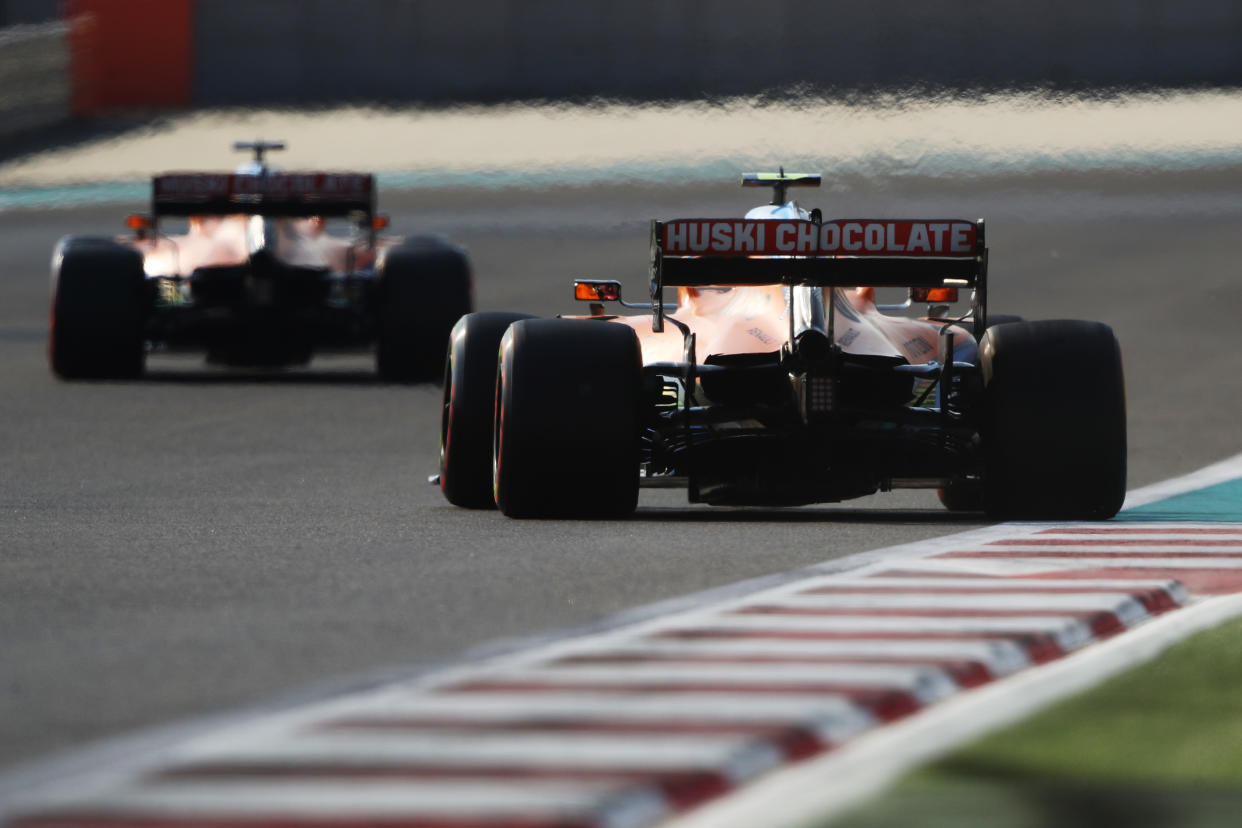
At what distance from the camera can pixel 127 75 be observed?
147ft

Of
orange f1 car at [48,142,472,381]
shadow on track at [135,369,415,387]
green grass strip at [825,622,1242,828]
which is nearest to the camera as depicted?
green grass strip at [825,622,1242,828]

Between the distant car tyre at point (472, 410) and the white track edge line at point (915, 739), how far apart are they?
4590 mm

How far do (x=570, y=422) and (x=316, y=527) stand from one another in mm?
1182

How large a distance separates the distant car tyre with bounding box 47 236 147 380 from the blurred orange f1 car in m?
8.74

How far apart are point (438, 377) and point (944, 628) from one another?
13.9 metres

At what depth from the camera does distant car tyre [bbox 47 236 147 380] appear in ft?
67.1

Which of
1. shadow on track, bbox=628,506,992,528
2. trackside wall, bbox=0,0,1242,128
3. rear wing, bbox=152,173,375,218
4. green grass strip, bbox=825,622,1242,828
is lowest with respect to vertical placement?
shadow on track, bbox=628,506,992,528

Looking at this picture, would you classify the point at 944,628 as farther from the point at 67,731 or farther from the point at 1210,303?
the point at 1210,303

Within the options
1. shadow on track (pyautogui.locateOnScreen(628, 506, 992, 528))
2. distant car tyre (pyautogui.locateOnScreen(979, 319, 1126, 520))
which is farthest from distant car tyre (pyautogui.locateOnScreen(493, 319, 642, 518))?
distant car tyre (pyautogui.locateOnScreen(979, 319, 1126, 520))

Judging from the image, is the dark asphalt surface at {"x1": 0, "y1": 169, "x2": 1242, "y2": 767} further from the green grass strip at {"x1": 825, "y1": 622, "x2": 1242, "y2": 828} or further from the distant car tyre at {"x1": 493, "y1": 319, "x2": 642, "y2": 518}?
the green grass strip at {"x1": 825, "y1": 622, "x2": 1242, "y2": 828}

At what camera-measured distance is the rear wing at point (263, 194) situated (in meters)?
20.9

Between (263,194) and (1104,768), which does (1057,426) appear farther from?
(263,194)

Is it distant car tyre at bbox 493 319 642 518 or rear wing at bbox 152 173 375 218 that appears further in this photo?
rear wing at bbox 152 173 375 218

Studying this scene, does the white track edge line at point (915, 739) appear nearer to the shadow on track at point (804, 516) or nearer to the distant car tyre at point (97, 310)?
the shadow on track at point (804, 516)
